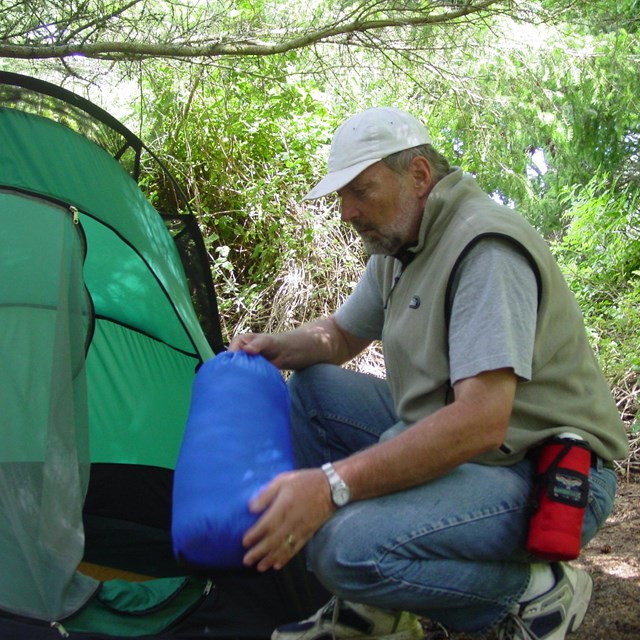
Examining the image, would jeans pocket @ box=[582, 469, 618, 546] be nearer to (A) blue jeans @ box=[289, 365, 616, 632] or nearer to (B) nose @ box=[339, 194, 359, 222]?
(A) blue jeans @ box=[289, 365, 616, 632]

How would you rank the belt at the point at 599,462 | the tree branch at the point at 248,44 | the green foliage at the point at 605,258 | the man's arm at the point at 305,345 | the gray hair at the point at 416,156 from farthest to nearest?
the green foliage at the point at 605,258 → the tree branch at the point at 248,44 → the man's arm at the point at 305,345 → the gray hair at the point at 416,156 → the belt at the point at 599,462

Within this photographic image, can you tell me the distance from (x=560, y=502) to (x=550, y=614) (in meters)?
0.27

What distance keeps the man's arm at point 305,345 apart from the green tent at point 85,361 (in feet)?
1.59

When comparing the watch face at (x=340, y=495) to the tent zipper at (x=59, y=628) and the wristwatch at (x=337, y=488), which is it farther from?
the tent zipper at (x=59, y=628)

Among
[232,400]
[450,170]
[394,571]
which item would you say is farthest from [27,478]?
[450,170]

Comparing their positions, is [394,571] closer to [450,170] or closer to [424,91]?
[450,170]

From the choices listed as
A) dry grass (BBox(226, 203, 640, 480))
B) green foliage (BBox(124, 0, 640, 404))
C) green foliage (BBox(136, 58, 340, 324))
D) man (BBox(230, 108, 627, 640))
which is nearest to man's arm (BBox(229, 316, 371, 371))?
man (BBox(230, 108, 627, 640))

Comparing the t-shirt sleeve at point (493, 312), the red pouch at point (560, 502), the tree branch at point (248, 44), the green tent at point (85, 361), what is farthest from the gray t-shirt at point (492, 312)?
the tree branch at point (248, 44)

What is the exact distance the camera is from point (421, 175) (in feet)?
6.52

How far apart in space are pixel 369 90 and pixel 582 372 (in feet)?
11.7

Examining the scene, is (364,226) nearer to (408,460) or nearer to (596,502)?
(408,460)

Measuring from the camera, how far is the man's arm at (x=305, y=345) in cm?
227

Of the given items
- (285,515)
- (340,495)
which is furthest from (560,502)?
(285,515)

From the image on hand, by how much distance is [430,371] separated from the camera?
6.03ft
